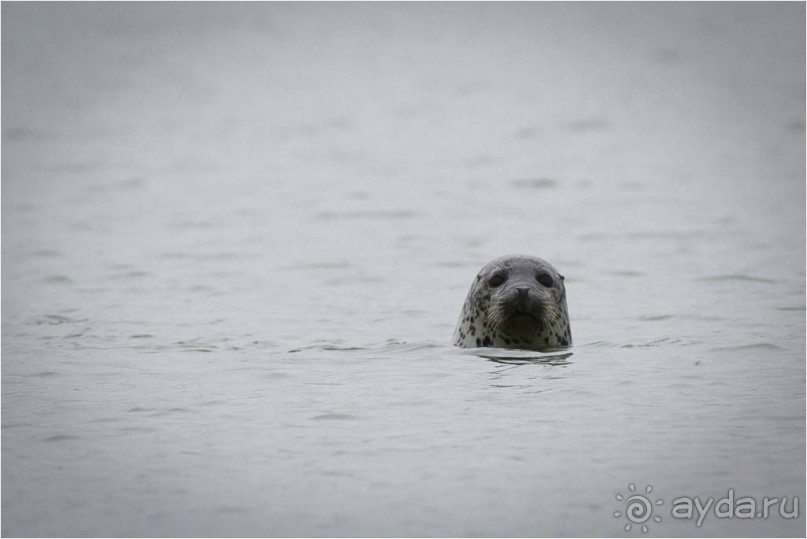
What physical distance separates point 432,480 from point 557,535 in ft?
2.84

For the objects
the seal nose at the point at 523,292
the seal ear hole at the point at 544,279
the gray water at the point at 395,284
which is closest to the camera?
the gray water at the point at 395,284

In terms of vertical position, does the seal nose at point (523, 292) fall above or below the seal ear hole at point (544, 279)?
below

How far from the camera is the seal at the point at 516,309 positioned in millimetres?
9234

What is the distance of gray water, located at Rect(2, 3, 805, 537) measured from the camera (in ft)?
20.1

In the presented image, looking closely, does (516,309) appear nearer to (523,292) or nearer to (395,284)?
(523,292)

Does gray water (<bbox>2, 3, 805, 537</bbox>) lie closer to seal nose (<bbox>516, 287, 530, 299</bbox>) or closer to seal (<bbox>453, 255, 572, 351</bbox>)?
Result: seal (<bbox>453, 255, 572, 351</bbox>)

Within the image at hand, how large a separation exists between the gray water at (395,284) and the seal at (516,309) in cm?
21

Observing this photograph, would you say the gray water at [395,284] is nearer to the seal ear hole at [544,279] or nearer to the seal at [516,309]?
the seal at [516,309]

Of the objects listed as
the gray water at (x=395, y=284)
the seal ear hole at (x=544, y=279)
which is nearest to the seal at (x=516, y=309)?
the seal ear hole at (x=544, y=279)

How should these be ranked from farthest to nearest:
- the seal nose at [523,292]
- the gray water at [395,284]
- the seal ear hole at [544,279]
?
the seal ear hole at [544,279]
the seal nose at [523,292]
the gray water at [395,284]

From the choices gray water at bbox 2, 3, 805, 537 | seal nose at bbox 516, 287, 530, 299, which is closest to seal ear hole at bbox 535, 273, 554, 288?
seal nose at bbox 516, 287, 530, 299

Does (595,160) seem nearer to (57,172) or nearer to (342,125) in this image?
(342,125)

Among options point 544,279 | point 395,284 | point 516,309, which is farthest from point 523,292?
point 395,284

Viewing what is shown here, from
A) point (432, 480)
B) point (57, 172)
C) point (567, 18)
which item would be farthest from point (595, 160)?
point (567, 18)
